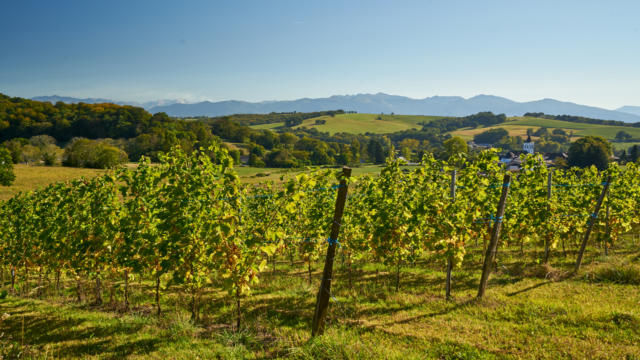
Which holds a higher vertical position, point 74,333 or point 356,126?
point 356,126

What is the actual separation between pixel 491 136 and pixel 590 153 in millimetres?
69585

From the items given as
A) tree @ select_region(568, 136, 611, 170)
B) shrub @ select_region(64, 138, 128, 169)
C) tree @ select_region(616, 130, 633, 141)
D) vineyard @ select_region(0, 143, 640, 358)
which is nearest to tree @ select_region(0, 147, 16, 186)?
shrub @ select_region(64, 138, 128, 169)

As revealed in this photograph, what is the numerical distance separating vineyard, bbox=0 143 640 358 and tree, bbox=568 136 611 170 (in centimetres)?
8953

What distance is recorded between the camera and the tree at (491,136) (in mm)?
147875

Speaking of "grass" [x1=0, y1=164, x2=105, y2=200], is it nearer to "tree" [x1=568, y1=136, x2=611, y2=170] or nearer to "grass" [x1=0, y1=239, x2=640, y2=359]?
"grass" [x1=0, y1=239, x2=640, y2=359]

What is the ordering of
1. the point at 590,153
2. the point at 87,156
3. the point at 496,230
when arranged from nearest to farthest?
the point at 496,230 < the point at 87,156 < the point at 590,153

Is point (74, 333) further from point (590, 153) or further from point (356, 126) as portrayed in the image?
point (356, 126)

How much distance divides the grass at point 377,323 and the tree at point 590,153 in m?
93.9

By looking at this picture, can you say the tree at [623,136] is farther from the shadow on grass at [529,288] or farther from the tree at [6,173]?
the tree at [6,173]

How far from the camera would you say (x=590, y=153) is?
274ft

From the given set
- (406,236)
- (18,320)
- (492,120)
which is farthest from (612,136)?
(18,320)

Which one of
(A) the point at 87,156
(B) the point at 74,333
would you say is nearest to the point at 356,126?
(A) the point at 87,156

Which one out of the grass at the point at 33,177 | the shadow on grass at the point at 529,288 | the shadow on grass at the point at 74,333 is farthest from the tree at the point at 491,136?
the shadow on grass at the point at 74,333

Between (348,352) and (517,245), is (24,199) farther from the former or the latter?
(517,245)
